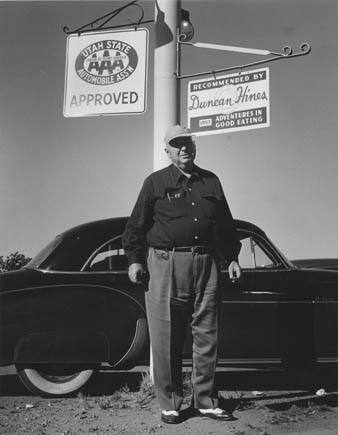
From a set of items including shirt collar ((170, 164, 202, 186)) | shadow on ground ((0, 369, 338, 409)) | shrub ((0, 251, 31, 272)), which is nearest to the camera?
shirt collar ((170, 164, 202, 186))

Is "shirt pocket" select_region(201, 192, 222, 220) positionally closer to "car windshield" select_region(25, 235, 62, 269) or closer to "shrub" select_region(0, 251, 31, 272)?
"car windshield" select_region(25, 235, 62, 269)

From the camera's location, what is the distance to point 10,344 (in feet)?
14.4

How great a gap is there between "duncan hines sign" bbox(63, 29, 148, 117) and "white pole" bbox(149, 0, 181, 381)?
181 millimetres

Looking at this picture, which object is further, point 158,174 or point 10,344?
point 10,344

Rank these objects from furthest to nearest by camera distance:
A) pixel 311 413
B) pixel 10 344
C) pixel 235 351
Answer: pixel 235 351
pixel 10 344
pixel 311 413

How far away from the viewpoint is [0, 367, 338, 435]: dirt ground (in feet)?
12.0

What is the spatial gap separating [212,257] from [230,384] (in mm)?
1915

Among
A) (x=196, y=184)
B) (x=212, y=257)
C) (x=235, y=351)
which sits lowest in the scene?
(x=235, y=351)

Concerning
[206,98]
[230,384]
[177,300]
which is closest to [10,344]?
[177,300]

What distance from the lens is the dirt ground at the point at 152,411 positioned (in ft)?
12.0

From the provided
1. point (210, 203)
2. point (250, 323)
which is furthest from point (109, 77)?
point (250, 323)

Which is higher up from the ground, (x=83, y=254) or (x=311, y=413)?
(x=83, y=254)

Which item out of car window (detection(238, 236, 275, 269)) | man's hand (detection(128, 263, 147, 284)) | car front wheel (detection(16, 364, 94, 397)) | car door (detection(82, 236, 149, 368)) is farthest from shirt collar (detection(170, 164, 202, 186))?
car front wheel (detection(16, 364, 94, 397))

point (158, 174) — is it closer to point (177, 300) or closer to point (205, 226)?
point (205, 226)
